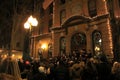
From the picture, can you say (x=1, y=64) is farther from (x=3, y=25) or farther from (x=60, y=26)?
(x=60, y=26)

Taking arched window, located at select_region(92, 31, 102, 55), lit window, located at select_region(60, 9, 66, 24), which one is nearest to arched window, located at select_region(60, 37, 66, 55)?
lit window, located at select_region(60, 9, 66, 24)

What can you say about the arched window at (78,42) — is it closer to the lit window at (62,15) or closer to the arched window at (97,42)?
the arched window at (97,42)

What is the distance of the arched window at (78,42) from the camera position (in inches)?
664

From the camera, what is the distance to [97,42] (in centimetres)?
1583

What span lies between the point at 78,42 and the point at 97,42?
237 cm

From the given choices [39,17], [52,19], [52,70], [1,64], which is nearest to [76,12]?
[52,19]

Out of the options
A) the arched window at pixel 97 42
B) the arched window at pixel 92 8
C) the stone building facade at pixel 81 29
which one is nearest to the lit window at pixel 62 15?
the stone building facade at pixel 81 29

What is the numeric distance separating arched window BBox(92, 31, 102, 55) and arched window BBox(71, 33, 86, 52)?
4.08 ft

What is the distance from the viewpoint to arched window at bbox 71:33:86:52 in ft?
55.3

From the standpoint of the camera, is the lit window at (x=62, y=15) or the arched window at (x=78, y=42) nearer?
the arched window at (x=78, y=42)

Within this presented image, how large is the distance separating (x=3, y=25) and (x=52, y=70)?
37.0 ft

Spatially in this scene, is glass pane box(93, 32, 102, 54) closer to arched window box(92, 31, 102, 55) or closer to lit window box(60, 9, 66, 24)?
arched window box(92, 31, 102, 55)

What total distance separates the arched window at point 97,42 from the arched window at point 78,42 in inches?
49.0

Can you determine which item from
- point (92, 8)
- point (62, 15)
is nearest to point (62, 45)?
point (62, 15)
